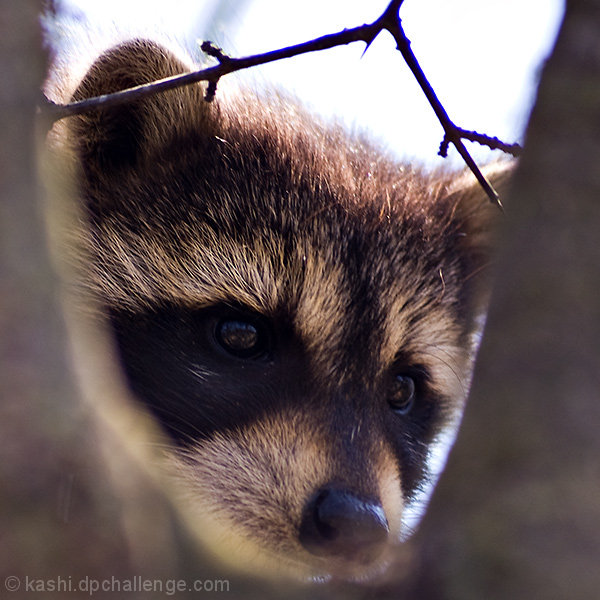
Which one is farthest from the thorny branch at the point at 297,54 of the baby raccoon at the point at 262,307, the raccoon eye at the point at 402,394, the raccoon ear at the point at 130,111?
the raccoon eye at the point at 402,394

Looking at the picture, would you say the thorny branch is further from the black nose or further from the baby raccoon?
the black nose

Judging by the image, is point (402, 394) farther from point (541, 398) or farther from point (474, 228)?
point (541, 398)

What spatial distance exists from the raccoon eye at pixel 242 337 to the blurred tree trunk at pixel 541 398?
186cm

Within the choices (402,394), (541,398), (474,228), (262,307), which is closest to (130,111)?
(262,307)

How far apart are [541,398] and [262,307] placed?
2079 mm

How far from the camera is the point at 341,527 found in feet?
10.3

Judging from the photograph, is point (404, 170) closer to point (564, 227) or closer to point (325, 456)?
point (325, 456)

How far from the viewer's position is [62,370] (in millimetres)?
1649

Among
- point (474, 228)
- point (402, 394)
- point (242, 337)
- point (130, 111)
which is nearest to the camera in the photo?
point (242, 337)

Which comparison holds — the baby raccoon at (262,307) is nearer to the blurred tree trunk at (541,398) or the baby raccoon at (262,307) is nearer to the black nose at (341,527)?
the black nose at (341,527)

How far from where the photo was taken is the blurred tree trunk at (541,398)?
5.50ft

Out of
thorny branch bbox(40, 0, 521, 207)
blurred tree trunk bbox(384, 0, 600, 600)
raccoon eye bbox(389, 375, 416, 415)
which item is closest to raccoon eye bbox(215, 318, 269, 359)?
raccoon eye bbox(389, 375, 416, 415)

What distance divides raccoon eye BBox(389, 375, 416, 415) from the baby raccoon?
13 millimetres

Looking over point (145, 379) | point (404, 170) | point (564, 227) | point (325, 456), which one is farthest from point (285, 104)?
point (564, 227)
